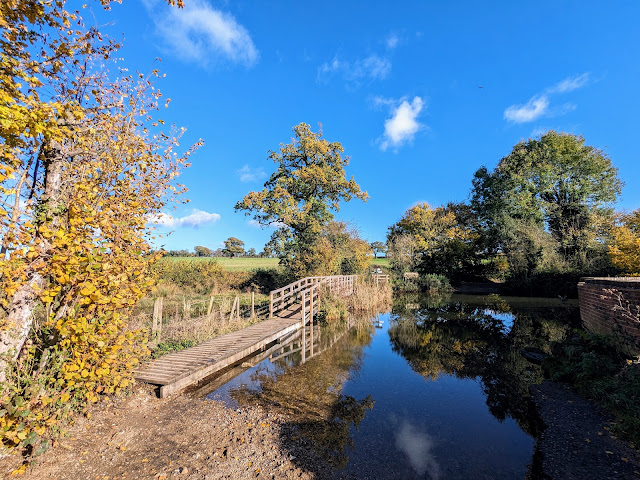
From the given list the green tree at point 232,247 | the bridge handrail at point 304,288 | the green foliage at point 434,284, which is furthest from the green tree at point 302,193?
the green tree at point 232,247

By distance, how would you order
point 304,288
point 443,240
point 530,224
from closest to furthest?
point 304,288 < point 530,224 < point 443,240

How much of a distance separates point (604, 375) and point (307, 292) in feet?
37.5

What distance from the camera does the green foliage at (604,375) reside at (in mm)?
4457

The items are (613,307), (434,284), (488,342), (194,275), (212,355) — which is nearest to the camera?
(613,307)

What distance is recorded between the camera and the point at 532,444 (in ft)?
14.4

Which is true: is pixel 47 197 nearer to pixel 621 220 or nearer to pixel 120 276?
pixel 120 276

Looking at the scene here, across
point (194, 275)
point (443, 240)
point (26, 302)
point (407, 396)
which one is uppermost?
point (443, 240)

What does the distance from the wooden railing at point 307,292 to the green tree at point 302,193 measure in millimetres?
4550

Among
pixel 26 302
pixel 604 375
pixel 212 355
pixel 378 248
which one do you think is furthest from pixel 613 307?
pixel 378 248

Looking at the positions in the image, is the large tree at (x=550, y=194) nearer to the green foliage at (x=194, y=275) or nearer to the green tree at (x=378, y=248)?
the green tree at (x=378, y=248)

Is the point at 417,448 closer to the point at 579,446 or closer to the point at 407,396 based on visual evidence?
the point at 407,396

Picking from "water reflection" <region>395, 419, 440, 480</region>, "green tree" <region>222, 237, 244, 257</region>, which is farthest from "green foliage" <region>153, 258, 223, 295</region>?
"green tree" <region>222, 237, 244, 257</region>

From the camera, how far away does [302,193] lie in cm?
2383

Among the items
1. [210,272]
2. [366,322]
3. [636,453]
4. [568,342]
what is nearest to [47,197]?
[636,453]
